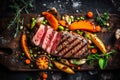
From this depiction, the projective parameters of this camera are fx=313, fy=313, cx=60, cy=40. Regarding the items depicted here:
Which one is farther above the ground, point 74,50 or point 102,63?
point 74,50

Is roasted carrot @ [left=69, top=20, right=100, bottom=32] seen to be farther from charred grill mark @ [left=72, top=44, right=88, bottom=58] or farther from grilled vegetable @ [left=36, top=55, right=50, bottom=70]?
grilled vegetable @ [left=36, top=55, right=50, bottom=70]

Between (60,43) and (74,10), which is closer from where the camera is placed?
(60,43)

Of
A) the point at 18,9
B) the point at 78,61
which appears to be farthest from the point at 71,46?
the point at 18,9

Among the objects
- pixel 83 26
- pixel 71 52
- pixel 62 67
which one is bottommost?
pixel 62 67

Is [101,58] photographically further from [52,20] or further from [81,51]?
[52,20]

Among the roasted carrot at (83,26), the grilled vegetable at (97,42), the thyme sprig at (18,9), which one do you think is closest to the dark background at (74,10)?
the thyme sprig at (18,9)
